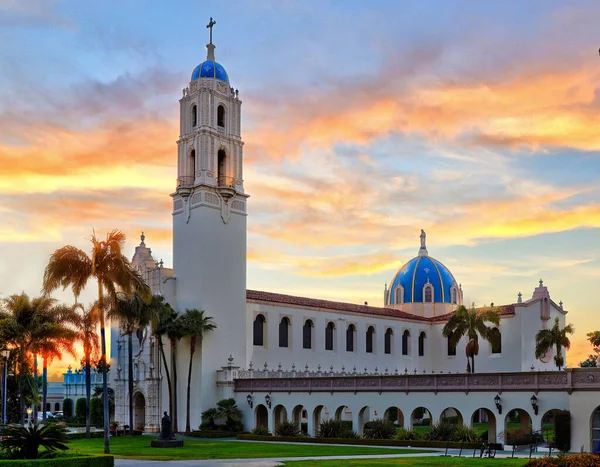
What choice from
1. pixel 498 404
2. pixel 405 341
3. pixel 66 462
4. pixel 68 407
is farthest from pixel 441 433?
pixel 68 407

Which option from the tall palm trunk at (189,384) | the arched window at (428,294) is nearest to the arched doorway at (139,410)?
the tall palm trunk at (189,384)

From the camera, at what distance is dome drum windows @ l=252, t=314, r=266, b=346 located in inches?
2608

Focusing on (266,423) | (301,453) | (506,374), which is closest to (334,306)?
(266,423)

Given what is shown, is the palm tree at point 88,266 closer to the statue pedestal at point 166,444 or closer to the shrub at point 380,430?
the statue pedestal at point 166,444

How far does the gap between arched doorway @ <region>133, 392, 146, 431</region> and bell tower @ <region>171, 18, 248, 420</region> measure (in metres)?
6.26

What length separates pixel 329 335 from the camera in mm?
72875

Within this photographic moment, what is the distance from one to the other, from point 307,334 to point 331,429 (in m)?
22.3

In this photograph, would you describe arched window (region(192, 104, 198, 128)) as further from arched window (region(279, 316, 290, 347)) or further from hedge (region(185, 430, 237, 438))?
hedge (region(185, 430, 237, 438))

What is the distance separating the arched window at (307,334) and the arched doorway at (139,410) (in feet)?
46.8

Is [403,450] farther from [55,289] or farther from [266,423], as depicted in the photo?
[266,423]

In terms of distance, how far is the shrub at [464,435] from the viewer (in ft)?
136

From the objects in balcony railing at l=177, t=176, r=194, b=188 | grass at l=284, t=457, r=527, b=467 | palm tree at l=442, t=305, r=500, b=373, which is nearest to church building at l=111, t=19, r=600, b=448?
balcony railing at l=177, t=176, r=194, b=188

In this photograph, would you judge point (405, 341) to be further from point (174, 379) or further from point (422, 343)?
point (174, 379)

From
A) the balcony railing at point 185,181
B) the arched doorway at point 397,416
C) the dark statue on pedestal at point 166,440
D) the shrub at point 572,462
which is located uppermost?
the balcony railing at point 185,181
